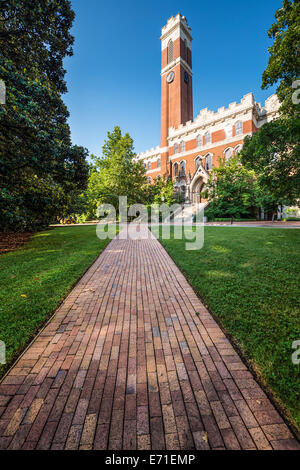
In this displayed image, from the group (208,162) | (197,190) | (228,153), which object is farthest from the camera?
(197,190)

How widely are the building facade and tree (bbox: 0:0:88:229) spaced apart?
23836 mm

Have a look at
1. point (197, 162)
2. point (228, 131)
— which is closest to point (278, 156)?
point (228, 131)

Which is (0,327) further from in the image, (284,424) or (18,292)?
(284,424)

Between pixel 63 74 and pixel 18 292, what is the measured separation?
1154 cm

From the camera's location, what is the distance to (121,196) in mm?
21984

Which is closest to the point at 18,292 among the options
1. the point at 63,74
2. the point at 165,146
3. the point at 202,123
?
the point at 63,74

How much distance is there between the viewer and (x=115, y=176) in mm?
21719

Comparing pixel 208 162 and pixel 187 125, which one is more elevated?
pixel 187 125

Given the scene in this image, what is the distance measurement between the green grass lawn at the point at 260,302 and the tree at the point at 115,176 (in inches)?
666

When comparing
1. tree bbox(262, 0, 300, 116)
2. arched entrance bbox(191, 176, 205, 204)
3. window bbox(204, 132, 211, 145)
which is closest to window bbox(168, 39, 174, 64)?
window bbox(204, 132, 211, 145)

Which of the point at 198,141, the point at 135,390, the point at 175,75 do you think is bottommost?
the point at 135,390

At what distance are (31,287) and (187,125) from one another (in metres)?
35.1

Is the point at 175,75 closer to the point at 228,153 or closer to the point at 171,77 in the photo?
the point at 171,77

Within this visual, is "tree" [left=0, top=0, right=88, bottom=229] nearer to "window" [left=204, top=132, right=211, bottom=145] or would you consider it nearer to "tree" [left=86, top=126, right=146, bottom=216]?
"tree" [left=86, top=126, right=146, bottom=216]
